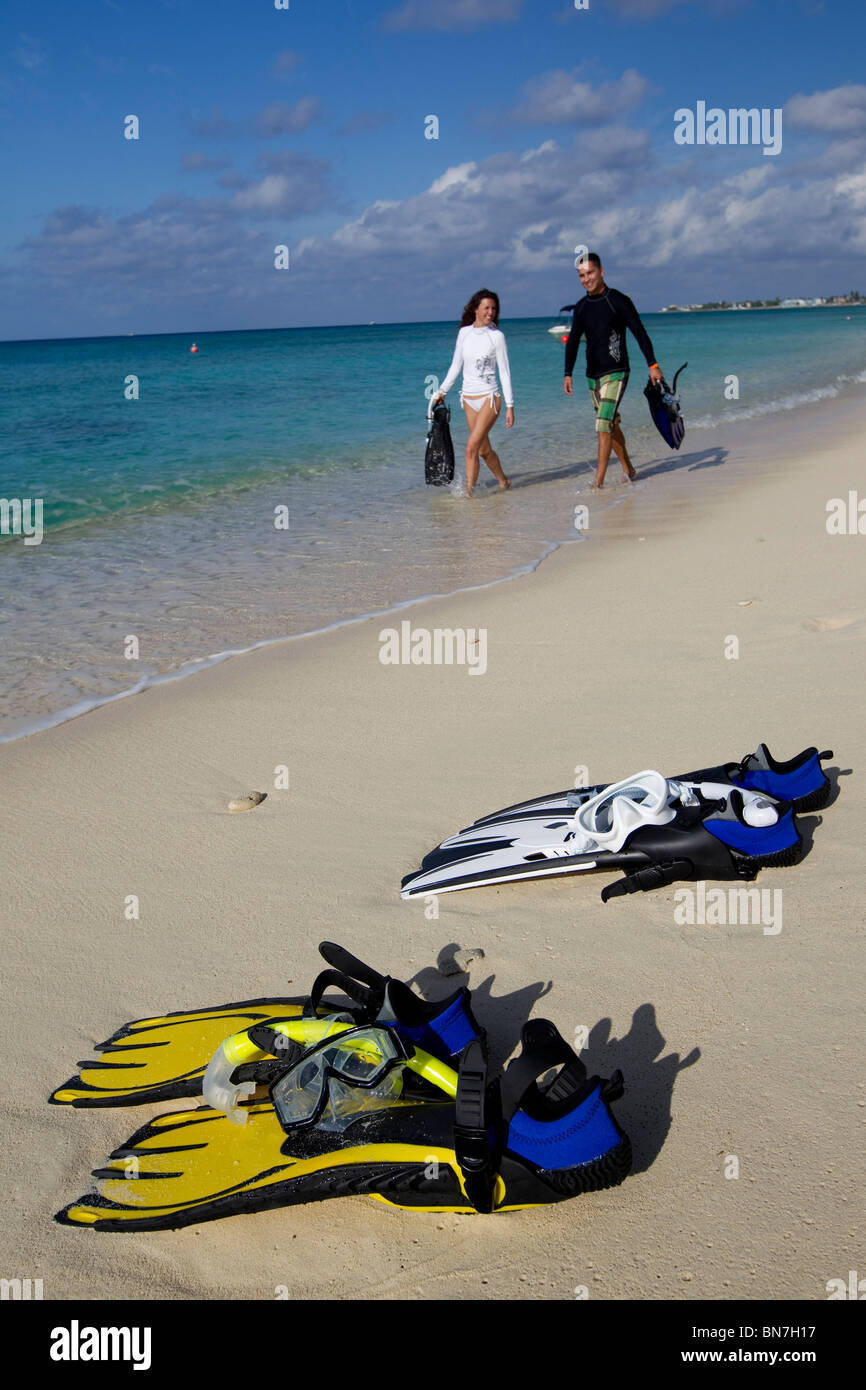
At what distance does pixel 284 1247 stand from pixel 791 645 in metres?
4.12

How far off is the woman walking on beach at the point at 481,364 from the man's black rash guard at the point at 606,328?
793 mm

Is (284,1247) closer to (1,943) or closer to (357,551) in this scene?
(1,943)

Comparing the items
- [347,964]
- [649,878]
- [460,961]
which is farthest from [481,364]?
[347,964]

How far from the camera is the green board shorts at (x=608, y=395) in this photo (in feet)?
32.2

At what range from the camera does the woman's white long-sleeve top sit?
33.2 ft

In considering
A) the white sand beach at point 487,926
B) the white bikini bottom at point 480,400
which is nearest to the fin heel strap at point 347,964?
the white sand beach at point 487,926

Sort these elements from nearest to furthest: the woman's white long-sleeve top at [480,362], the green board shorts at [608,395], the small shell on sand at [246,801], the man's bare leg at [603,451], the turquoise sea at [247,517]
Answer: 1. the small shell on sand at [246,801]
2. the turquoise sea at [247,517]
3. the green board shorts at [608,395]
4. the woman's white long-sleeve top at [480,362]
5. the man's bare leg at [603,451]

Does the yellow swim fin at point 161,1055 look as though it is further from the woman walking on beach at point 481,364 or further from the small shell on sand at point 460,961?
the woman walking on beach at point 481,364

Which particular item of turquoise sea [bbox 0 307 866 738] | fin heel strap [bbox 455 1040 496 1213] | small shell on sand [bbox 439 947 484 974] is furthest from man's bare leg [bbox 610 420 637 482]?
fin heel strap [bbox 455 1040 496 1213]

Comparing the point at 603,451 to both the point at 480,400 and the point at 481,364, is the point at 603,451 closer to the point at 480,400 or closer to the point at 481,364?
the point at 480,400

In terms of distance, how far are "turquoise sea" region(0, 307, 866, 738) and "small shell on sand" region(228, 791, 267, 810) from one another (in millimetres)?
1758
